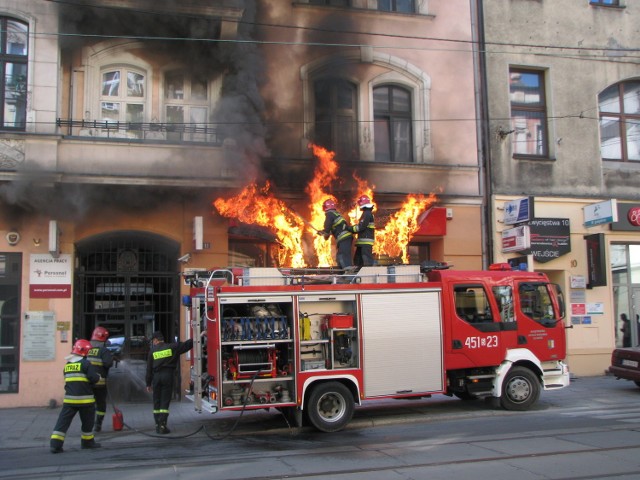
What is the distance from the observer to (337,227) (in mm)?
10992

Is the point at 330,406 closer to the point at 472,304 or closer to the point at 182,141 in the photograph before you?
the point at 472,304

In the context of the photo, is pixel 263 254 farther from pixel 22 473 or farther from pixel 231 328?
pixel 22 473

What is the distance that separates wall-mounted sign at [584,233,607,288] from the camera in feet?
50.4

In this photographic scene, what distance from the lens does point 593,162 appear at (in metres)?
16.4

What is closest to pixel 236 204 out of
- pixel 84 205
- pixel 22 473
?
pixel 84 205

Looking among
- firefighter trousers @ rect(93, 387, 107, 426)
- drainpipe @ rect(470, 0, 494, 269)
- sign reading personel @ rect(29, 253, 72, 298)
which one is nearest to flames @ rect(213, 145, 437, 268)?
drainpipe @ rect(470, 0, 494, 269)

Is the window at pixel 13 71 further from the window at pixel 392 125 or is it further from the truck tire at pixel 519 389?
the truck tire at pixel 519 389

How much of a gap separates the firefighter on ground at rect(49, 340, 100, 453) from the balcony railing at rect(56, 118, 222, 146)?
535cm

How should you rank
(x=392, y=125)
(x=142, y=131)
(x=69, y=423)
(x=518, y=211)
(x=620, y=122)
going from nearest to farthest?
(x=69, y=423), (x=142, y=131), (x=518, y=211), (x=392, y=125), (x=620, y=122)

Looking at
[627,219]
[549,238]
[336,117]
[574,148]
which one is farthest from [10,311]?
[627,219]

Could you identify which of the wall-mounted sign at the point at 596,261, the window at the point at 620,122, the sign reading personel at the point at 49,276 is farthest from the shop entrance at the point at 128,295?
the window at the point at 620,122

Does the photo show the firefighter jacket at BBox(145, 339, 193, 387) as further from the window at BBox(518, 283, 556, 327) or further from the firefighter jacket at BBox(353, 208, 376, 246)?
the window at BBox(518, 283, 556, 327)

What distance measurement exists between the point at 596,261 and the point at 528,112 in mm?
4170

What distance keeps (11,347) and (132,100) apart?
5.56m
